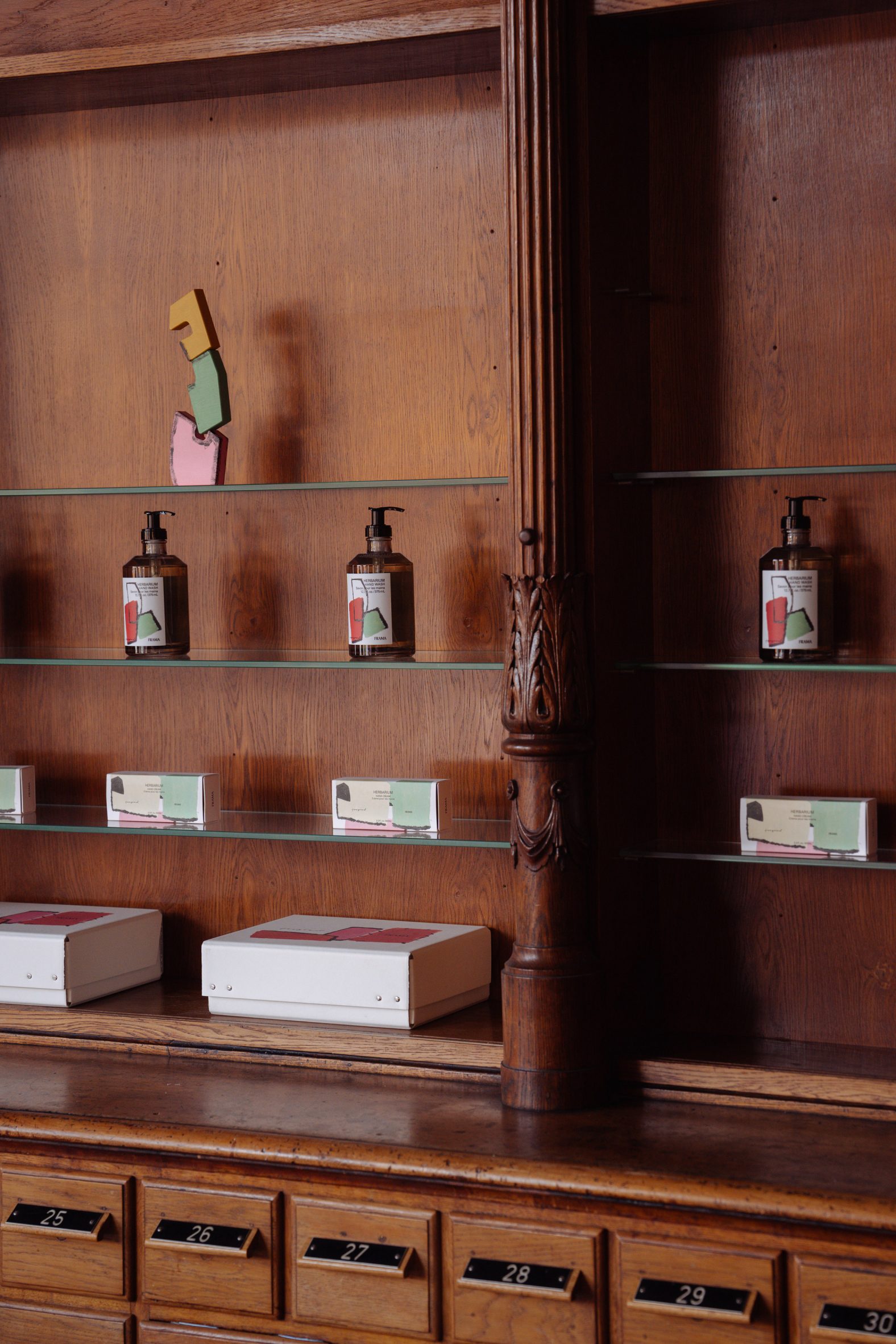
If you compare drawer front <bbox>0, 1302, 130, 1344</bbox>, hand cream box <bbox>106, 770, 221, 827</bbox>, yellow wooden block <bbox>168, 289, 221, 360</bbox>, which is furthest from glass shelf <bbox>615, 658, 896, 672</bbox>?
drawer front <bbox>0, 1302, 130, 1344</bbox>

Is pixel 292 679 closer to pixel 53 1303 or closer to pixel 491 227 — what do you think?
pixel 491 227

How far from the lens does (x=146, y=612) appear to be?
8.61ft

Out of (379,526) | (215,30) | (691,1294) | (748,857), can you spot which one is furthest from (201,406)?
(691,1294)

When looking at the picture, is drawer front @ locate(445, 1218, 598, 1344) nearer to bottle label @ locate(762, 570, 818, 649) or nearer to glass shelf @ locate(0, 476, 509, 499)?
bottle label @ locate(762, 570, 818, 649)

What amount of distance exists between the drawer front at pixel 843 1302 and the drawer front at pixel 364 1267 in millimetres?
462

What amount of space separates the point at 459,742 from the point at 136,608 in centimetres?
59

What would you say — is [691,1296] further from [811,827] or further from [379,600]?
[379,600]

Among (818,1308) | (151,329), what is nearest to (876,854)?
(818,1308)

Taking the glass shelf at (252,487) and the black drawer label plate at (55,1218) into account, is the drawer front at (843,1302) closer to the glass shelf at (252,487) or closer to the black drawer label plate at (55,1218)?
the black drawer label plate at (55,1218)

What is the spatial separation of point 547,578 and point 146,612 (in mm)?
826

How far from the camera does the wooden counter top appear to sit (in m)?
1.85

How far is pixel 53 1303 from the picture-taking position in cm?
214

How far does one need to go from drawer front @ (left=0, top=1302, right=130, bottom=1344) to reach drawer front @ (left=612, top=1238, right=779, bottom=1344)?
698mm

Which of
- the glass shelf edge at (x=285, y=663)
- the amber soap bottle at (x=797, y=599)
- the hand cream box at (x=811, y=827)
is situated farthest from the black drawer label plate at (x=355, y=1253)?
the amber soap bottle at (x=797, y=599)
